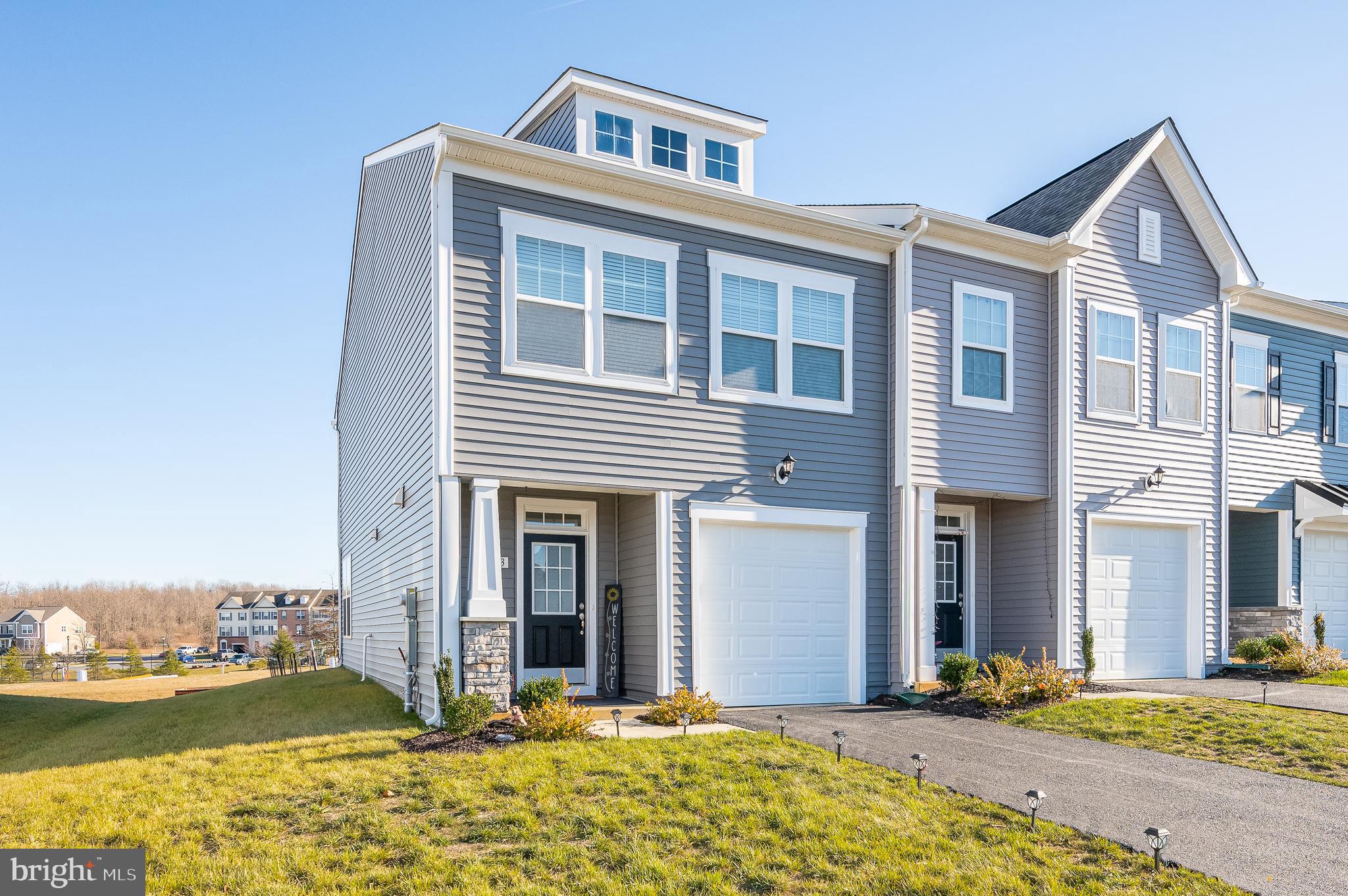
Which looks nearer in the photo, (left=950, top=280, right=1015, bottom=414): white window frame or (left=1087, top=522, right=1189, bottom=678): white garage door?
(left=950, top=280, right=1015, bottom=414): white window frame

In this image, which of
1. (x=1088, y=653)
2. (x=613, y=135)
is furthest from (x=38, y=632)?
(x=1088, y=653)

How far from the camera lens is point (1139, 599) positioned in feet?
45.6

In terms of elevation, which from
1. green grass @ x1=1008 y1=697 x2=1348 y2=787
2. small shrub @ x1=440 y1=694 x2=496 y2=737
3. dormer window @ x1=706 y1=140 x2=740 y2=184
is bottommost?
green grass @ x1=1008 y1=697 x2=1348 y2=787

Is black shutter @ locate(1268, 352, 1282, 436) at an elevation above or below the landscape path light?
above

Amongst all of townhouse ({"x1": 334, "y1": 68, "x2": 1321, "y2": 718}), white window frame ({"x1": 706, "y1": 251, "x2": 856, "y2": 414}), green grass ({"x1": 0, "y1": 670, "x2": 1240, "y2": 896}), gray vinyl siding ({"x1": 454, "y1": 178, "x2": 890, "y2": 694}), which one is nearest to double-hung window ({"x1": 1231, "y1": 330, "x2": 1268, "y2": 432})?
townhouse ({"x1": 334, "y1": 68, "x2": 1321, "y2": 718})

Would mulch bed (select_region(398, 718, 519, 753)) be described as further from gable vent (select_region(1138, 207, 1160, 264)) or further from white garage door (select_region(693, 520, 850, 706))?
gable vent (select_region(1138, 207, 1160, 264))

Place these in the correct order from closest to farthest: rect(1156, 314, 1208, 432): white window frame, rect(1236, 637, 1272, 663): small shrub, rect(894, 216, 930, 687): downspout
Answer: rect(894, 216, 930, 687): downspout, rect(1156, 314, 1208, 432): white window frame, rect(1236, 637, 1272, 663): small shrub

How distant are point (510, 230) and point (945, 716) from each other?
7.19 meters

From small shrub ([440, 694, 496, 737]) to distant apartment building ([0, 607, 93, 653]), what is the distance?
306 feet

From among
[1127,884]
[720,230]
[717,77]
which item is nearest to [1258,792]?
[1127,884]

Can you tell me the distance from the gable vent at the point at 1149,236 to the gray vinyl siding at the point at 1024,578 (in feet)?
13.8

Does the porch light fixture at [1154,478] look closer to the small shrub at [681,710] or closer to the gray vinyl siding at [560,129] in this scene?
the small shrub at [681,710]

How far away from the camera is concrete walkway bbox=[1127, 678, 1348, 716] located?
10.7 meters

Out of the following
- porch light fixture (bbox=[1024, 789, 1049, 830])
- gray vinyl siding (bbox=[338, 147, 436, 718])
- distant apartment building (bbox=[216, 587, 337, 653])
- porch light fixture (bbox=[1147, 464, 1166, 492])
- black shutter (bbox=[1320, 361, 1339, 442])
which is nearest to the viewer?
porch light fixture (bbox=[1024, 789, 1049, 830])
